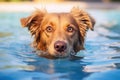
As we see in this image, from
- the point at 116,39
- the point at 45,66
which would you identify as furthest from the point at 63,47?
the point at 116,39

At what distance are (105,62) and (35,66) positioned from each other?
3.82 feet

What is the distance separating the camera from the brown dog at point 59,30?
538 cm

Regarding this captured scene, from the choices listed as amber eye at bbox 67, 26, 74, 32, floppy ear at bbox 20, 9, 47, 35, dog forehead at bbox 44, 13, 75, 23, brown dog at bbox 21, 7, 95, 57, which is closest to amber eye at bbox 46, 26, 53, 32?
brown dog at bbox 21, 7, 95, 57

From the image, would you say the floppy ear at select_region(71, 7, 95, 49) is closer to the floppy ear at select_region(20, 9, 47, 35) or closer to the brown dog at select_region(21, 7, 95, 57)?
the brown dog at select_region(21, 7, 95, 57)

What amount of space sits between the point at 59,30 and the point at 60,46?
0.56 metres

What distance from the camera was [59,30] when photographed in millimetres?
5719

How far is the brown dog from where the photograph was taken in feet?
17.7

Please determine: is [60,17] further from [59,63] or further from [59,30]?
[59,63]

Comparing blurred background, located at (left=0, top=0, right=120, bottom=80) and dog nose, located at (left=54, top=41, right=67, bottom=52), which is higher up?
dog nose, located at (left=54, top=41, right=67, bottom=52)

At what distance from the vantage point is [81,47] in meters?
6.34

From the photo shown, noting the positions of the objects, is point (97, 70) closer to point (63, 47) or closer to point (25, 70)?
point (63, 47)

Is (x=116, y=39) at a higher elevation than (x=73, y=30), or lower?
lower

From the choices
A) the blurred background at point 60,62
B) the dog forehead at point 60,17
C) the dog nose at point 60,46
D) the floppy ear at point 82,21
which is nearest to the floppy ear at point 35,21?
the dog forehead at point 60,17

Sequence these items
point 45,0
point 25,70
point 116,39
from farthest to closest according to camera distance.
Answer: point 45,0, point 116,39, point 25,70
